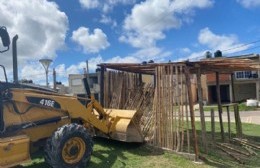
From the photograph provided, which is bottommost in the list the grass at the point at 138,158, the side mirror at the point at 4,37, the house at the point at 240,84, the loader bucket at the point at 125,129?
the grass at the point at 138,158

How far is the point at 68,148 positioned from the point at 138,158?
2.39m

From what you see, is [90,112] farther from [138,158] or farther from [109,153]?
[138,158]

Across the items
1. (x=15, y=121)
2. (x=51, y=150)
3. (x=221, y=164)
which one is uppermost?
(x=15, y=121)

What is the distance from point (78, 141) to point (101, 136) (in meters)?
3.03

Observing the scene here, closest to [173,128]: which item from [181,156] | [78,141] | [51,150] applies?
[181,156]

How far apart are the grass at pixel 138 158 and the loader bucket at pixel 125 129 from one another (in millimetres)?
331

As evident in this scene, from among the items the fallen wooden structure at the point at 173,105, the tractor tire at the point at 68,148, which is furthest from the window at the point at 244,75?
the tractor tire at the point at 68,148

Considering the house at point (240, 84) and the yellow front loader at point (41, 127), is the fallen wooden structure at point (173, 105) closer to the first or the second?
the yellow front loader at point (41, 127)

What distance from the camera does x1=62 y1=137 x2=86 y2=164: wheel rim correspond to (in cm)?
752

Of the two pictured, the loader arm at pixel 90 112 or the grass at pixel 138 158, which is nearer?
the loader arm at pixel 90 112

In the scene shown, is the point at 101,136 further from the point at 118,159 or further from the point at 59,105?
the point at 59,105

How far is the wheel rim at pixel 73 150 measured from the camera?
7520 millimetres

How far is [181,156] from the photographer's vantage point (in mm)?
9578

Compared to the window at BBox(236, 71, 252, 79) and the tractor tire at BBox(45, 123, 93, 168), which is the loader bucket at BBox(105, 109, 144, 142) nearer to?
the tractor tire at BBox(45, 123, 93, 168)
